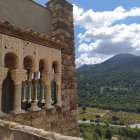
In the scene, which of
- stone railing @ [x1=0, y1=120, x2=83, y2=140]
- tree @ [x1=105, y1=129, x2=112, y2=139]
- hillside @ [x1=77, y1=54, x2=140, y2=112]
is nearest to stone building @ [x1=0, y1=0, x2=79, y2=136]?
stone railing @ [x1=0, y1=120, x2=83, y2=140]

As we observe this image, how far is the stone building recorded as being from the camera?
20.2 feet

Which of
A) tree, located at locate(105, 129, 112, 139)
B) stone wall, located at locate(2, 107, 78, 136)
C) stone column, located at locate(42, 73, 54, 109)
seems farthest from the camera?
tree, located at locate(105, 129, 112, 139)

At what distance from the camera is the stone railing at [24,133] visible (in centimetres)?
305

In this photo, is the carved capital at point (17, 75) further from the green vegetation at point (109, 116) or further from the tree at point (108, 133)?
the green vegetation at point (109, 116)

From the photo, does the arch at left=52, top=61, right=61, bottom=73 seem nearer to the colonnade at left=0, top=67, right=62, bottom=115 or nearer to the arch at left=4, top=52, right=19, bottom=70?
the colonnade at left=0, top=67, right=62, bottom=115

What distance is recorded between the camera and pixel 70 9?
28.1 ft

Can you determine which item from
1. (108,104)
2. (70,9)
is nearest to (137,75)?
(108,104)

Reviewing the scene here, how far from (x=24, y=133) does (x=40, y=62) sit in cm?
416

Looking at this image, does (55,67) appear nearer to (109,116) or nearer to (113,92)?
(109,116)

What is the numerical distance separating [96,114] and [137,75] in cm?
8579

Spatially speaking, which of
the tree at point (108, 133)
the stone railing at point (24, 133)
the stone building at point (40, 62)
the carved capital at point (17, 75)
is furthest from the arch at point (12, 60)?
the tree at point (108, 133)

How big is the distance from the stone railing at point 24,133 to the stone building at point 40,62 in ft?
6.11

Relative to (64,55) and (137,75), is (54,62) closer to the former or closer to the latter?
(64,55)

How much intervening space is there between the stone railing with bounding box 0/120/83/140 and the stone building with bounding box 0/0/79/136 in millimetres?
1863
